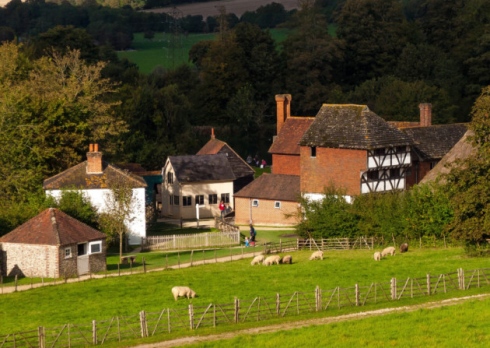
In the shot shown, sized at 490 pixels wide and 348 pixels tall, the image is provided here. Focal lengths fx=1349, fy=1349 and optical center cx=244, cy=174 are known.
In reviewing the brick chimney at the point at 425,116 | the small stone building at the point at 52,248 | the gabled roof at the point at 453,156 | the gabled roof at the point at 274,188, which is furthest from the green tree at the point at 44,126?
the gabled roof at the point at 453,156

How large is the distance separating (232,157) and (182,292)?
42.5m

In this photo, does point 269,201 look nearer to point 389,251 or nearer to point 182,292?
point 389,251

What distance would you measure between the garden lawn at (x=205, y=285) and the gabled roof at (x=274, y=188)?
59.1ft

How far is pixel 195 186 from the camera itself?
95750 mm

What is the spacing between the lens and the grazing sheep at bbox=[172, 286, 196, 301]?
59.7 metres

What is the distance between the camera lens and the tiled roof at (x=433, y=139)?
94.3 m

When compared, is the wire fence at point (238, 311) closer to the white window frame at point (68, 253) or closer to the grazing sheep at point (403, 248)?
the grazing sheep at point (403, 248)

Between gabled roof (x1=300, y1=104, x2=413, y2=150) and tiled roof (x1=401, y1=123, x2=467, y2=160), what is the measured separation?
3461 millimetres

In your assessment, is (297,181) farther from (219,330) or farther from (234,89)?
(234,89)

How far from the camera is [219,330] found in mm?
51375

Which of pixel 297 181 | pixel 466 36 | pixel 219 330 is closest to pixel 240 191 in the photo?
pixel 297 181

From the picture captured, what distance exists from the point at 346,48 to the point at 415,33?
28.9 ft

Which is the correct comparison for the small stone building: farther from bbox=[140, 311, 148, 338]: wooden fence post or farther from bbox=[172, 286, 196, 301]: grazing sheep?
bbox=[140, 311, 148, 338]: wooden fence post

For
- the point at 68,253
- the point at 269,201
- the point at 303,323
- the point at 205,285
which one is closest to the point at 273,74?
the point at 269,201
